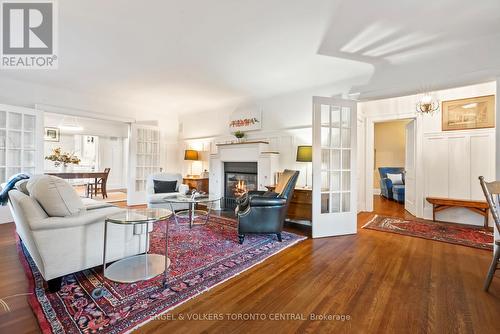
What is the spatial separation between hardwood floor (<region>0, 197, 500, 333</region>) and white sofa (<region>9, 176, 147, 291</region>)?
0.31 m

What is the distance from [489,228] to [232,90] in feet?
16.7

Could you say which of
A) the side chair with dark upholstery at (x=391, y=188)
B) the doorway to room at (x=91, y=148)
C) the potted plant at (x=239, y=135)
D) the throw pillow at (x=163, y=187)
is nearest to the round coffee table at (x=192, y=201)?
the throw pillow at (x=163, y=187)

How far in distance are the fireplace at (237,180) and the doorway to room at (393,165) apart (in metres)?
3.43

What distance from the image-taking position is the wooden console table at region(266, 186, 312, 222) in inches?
152

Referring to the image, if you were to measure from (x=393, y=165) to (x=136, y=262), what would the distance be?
829 centimetres

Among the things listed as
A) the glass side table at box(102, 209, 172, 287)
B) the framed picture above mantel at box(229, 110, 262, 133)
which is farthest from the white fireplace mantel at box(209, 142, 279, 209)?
the glass side table at box(102, 209, 172, 287)

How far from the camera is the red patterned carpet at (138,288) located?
1.56m

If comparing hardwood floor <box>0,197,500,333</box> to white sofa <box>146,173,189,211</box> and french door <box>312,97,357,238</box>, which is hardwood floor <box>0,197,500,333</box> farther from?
white sofa <box>146,173,189,211</box>

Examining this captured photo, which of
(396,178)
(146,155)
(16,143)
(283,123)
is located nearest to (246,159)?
(283,123)

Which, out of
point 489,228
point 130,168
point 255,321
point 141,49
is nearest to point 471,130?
point 489,228

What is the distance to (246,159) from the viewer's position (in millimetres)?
5012

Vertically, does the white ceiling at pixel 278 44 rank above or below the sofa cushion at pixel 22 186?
above

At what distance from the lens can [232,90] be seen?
4750 mm

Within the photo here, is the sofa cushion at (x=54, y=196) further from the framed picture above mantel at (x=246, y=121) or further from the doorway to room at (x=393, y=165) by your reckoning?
the doorway to room at (x=393, y=165)
